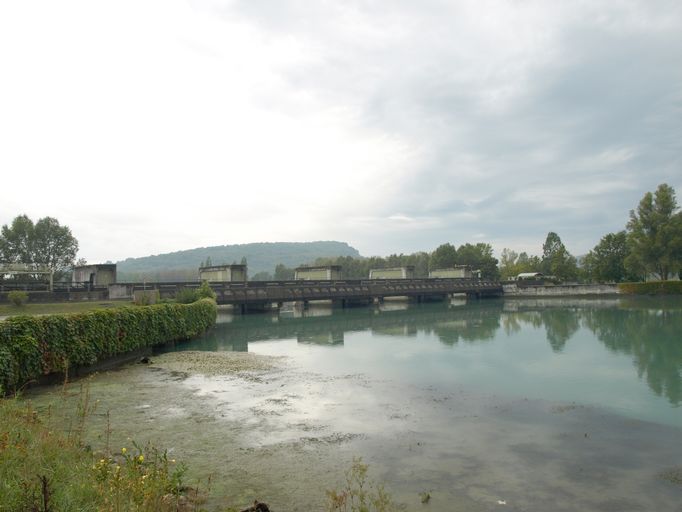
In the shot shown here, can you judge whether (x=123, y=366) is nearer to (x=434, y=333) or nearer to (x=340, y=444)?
(x=340, y=444)

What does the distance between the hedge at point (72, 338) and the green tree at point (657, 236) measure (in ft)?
255

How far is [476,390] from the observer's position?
14570 mm

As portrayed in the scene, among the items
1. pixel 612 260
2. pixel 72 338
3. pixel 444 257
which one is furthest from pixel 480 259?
pixel 72 338

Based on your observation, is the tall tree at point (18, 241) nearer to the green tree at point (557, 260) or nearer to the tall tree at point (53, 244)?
the tall tree at point (53, 244)

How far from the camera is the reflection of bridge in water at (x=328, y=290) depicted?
49.7m

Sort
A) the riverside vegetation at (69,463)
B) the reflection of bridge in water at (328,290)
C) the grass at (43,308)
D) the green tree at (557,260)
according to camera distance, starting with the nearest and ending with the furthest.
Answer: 1. the riverside vegetation at (69,463)
2. the grass at (43,308)
3. the reflection of bridge in water at (328,290)
4. the green tree at (557,260)

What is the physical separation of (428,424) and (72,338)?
1280cm

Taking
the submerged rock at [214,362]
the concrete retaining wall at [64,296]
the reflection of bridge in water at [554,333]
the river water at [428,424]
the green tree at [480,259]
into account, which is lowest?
the reflection of bridge in water at [554,333]

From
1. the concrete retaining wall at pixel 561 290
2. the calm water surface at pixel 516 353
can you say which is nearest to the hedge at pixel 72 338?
the calm water surface at pixel 516 353

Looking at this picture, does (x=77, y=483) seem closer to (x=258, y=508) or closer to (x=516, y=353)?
(x=258, y=508)

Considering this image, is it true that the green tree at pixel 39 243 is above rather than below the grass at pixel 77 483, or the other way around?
above

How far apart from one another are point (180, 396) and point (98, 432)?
406 cm

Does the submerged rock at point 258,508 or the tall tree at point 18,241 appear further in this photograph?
the tall tree at point 18,241

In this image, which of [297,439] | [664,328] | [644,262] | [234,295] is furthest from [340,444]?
[644,262]
